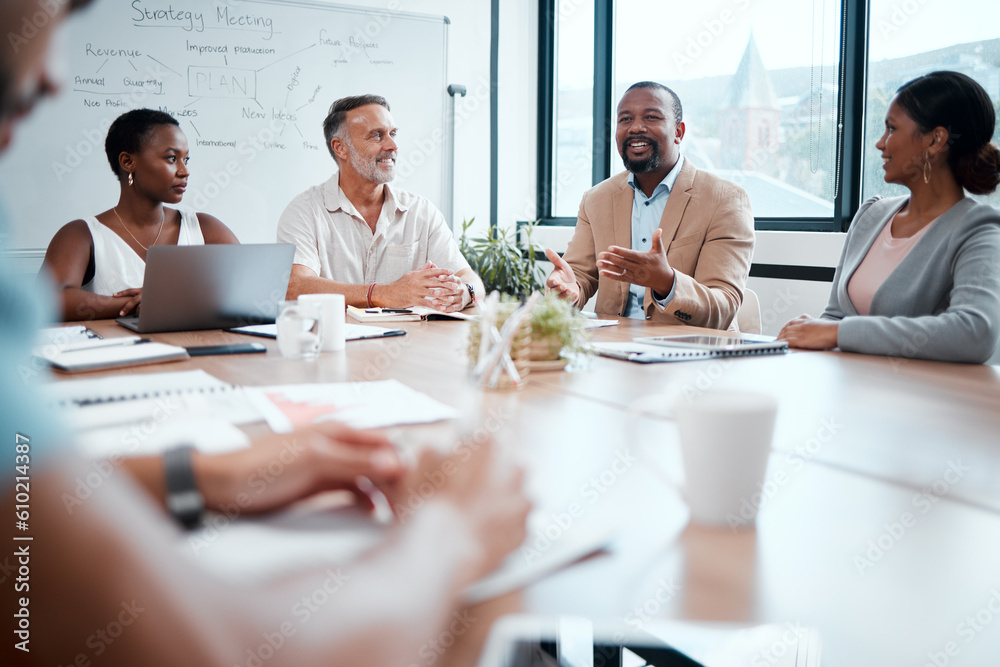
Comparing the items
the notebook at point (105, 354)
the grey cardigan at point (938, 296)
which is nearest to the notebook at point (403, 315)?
the notebook at point (105, 354)

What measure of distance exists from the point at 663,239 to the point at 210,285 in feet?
5.12

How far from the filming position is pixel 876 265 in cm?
208

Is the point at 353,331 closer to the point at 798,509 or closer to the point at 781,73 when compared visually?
the point at 798,509

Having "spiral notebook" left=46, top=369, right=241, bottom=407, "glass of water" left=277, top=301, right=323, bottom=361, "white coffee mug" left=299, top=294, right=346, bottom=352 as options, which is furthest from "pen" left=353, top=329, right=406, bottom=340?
"spiral notebook" left=46, top=369, right=241, bottom=407

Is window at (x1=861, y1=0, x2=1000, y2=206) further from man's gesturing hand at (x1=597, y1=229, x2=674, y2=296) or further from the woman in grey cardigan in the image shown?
man's gesturing hand at (x1=597, y1=229, x2=674, y2=296)

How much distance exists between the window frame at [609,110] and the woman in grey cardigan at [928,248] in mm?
1026

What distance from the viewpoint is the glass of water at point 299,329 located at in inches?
61.3

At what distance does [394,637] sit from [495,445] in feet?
0.60

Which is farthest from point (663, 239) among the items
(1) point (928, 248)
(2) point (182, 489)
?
(2) point (182, 489)

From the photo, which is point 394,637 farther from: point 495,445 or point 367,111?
point 367,111

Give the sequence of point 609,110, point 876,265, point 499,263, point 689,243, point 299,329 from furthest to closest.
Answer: point 609,110, point 499,263, point 689,243, point 876,265, point 299,329

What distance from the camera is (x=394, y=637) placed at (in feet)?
1.49

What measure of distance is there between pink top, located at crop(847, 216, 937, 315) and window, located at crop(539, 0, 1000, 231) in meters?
0.98

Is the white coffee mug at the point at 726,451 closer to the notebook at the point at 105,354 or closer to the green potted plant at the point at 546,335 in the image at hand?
the green potted plant at the point at 546,335
